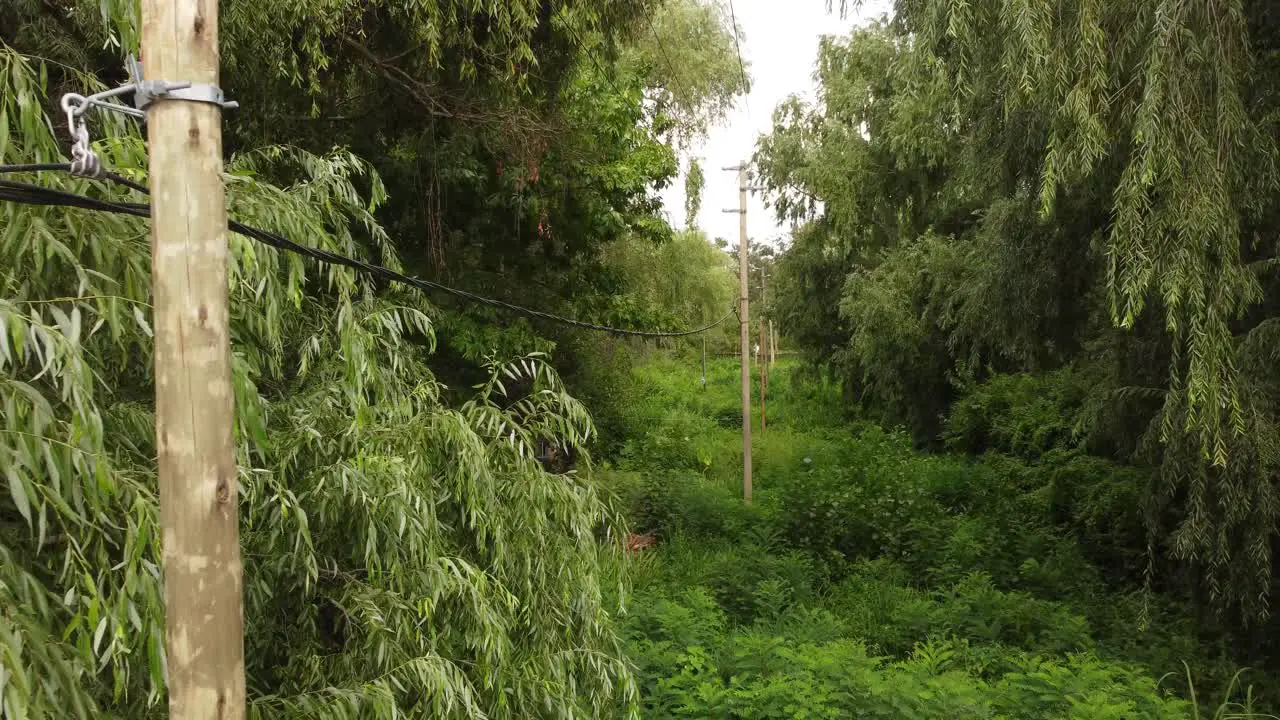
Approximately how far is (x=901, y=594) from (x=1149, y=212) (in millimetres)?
6812

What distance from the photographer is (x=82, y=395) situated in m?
1.97

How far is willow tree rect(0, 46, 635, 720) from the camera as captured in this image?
203 centimetres

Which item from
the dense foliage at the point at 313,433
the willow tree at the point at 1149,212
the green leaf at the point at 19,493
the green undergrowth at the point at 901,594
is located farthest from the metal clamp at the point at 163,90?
the green undergrowth at the point at 901,594

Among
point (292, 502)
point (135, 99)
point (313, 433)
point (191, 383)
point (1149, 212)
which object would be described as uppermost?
point (1149, 212)

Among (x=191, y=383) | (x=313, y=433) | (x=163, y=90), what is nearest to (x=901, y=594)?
(x=313, y=433)

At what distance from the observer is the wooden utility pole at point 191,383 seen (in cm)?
183

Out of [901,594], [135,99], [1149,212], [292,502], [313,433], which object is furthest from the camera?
[901,594]

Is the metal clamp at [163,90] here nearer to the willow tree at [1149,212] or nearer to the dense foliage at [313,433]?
the dense foliage at [313,433]

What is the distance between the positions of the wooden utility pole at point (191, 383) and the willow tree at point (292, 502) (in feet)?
0.79

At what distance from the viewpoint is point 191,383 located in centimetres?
184

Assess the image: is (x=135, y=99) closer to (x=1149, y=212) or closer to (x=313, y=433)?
(x=313, y=433)

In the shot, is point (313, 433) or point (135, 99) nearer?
point (135, 99)

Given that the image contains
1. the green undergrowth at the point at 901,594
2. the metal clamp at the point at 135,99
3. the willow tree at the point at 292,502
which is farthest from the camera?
the green undergrowth at the point at 901,594

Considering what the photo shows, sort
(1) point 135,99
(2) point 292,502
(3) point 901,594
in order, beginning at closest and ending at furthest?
1. (1) point 135,99
2. (2) point 292,502
3. (3) point 901,594
